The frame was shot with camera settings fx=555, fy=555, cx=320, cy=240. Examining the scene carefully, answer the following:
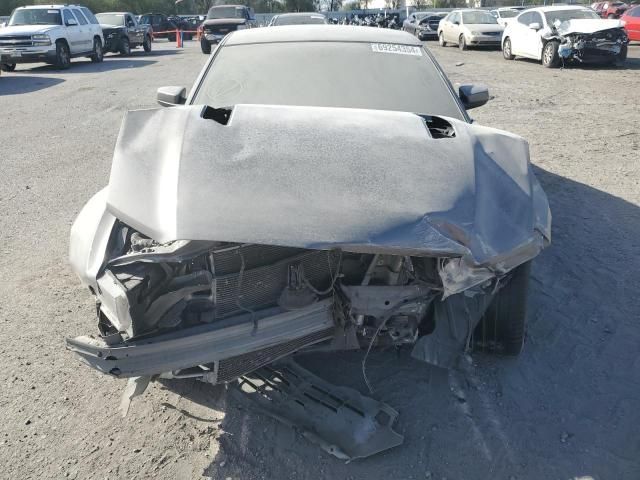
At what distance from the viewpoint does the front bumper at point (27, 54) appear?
53.4 feet

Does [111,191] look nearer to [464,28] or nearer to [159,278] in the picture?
[159,278]

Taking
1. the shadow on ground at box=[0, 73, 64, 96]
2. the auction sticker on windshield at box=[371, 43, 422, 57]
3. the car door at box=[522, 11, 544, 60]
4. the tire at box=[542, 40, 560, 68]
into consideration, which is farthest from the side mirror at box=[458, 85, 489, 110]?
the car door at box=[522, 11, 544, 60]

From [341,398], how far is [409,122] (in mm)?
1494

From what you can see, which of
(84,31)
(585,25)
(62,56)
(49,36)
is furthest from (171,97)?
(84,31)

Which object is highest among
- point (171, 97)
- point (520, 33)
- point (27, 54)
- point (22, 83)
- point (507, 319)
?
point (520, 33)

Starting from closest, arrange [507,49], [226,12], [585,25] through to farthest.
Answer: [585,25]
[507,49]
[226,12]

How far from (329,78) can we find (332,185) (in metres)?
1.61

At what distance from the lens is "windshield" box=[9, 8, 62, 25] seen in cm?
1762

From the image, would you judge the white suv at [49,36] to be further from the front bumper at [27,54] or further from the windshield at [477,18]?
the windshield at [477,18]

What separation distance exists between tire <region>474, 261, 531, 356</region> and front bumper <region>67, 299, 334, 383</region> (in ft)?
3.38

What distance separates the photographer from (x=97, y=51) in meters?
20.3

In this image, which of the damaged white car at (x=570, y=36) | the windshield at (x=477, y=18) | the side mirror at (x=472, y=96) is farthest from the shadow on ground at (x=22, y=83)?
the windshield at (x=477, y=18)

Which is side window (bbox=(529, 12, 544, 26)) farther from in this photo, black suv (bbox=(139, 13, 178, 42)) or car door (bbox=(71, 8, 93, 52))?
black suv (bbox=(139, 13, 178, 42))

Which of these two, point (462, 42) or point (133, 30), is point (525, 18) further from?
point (133, 30)
